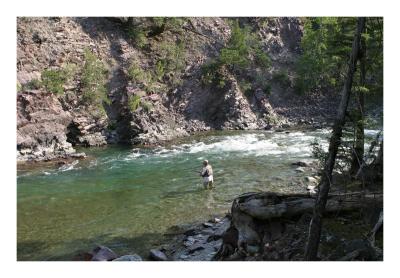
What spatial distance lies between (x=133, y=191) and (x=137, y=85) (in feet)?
34.4

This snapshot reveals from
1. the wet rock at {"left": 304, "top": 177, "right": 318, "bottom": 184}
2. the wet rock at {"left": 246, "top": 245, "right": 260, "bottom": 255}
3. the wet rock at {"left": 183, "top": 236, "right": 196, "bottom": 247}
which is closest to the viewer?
the wet rock at {"left": 246, "top": 245, "right": 260, "bottom": 255}

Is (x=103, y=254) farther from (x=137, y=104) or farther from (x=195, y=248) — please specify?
(x=137, y=104)

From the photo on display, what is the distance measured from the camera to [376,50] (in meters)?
5.68

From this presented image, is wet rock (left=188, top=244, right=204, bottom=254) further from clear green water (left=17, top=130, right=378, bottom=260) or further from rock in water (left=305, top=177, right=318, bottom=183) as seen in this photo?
rock in water (left=305, top=177, right=318, bottom=183)

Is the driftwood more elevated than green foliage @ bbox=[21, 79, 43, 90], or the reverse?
green foliage @ bbox=[21, 79, 43, 90]

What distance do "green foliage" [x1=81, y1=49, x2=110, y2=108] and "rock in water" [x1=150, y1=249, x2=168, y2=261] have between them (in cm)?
1307

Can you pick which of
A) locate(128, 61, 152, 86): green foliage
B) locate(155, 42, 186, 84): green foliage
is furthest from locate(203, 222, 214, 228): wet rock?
locate(155, 42, 186, 84): green foliage

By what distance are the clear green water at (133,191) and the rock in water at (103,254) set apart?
426mm

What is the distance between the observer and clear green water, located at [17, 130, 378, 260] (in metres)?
7.73

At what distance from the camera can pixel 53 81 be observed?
1759cm

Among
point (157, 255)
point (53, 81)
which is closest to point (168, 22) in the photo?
point (53, 81)
